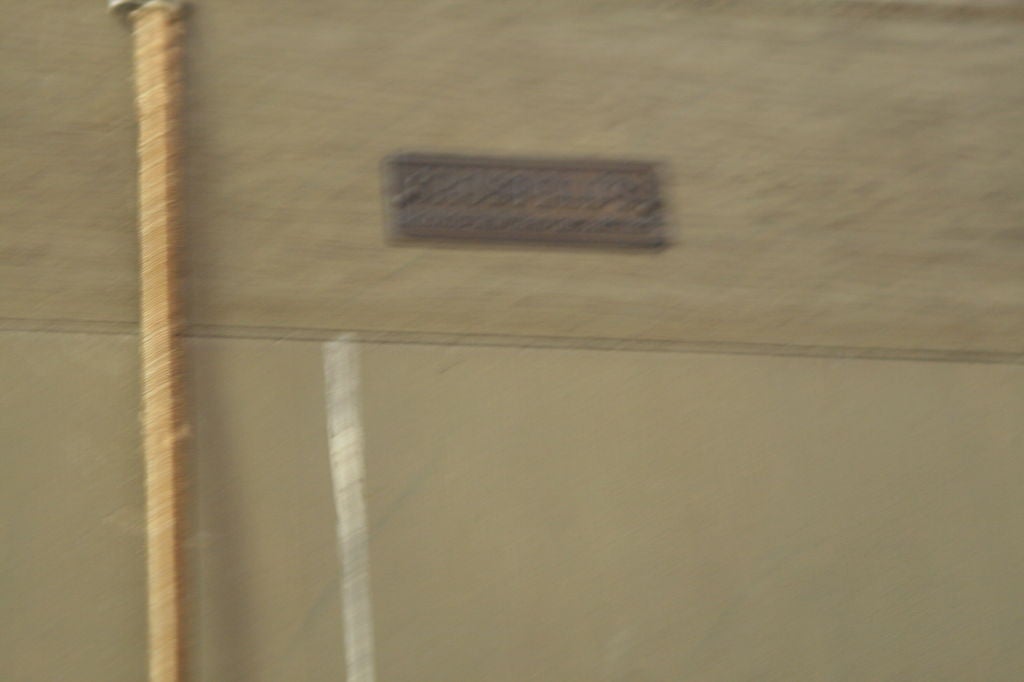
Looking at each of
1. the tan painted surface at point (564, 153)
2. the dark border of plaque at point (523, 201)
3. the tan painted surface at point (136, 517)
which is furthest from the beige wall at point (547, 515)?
the dark border of plaque at point (523, 201)

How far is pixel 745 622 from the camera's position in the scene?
150 inches

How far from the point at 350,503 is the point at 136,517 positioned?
482mm

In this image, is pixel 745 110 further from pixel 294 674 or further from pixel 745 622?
pixel 294 674

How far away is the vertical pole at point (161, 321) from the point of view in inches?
138

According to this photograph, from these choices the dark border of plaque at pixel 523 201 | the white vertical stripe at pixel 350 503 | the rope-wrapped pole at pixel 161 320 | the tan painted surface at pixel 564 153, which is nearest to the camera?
the rope-wrapped pole at pixel 161 320

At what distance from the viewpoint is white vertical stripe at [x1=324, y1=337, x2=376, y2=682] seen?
3.61 m

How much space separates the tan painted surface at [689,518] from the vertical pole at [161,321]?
0.45 metres

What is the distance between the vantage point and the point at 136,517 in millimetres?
3600

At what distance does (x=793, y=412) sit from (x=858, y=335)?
0.28m

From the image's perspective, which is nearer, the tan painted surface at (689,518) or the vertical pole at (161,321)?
the vertical pole at (161,321)

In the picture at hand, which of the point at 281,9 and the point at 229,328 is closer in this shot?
the point at 229,328

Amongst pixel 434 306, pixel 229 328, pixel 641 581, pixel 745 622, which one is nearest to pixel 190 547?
pixel 229 328

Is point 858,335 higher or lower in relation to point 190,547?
higher

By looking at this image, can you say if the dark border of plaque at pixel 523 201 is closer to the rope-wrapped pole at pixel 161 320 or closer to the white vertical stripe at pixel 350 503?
the white vertical stripe at pixel 350 503
